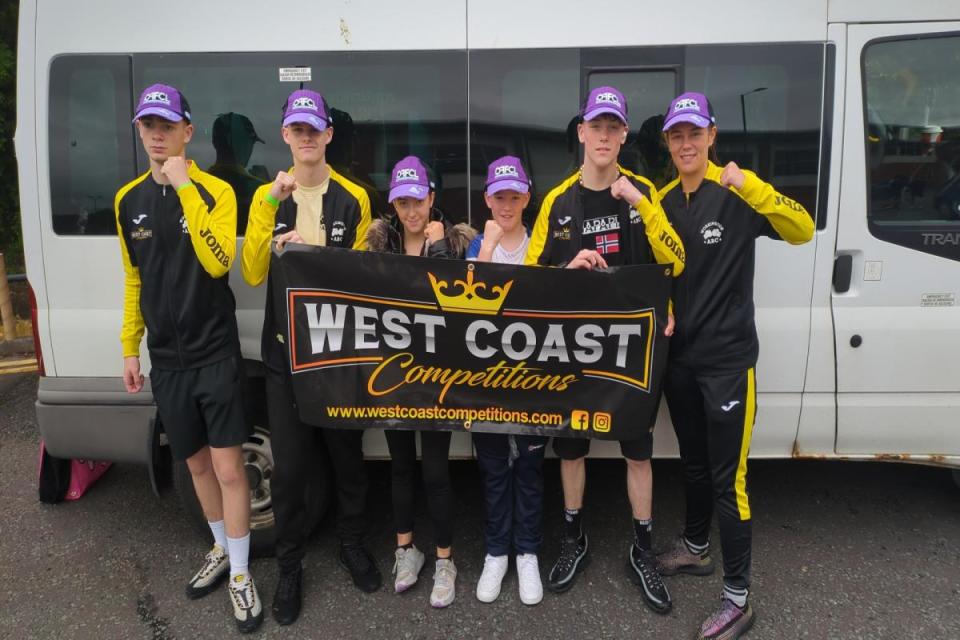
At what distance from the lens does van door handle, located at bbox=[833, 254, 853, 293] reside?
2.91m

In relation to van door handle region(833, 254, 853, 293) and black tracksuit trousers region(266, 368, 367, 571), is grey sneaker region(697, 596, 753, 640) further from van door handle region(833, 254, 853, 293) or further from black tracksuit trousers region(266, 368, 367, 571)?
black tracksuit trousers region(266, 368, 367, 571)

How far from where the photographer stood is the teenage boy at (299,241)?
8.67ft

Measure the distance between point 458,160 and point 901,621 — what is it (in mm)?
2689

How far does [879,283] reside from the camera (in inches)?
115

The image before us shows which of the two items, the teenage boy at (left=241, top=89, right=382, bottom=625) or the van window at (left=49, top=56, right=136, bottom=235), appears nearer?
the teenage boy at (left=241, top=89, right=382, bottom=625)

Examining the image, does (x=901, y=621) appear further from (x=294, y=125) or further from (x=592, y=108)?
(x=294, y=125)

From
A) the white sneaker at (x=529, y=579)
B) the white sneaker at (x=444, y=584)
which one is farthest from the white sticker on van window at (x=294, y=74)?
the white sneaker at (x=529, y=579)

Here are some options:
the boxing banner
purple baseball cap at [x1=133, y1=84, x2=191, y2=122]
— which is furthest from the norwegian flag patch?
purple baseball cap at [x1=133, y1=84, x2=191, y2=122]

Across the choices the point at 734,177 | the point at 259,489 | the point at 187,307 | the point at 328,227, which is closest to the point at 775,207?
the point at 734,177

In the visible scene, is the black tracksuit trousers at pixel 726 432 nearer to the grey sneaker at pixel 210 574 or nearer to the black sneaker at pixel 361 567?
the black sneaker at pixel 361 567

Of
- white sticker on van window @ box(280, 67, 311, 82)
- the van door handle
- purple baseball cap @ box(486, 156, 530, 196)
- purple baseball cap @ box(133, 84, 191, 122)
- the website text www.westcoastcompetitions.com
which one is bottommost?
the website text www.westcoastcompetitions.com

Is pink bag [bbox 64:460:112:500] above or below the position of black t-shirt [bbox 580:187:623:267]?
below

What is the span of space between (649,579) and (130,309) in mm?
2506

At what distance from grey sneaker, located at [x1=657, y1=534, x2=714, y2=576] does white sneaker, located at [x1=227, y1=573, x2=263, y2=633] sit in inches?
69.7
